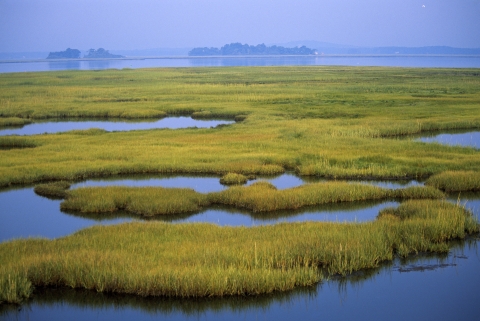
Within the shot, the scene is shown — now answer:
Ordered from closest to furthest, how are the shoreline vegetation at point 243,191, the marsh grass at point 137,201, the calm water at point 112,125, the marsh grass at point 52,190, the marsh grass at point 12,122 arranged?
the shoreline vegetation at point 243,191 < the marsh grass at point 137,201 < the marsh grass at point 52,190 < the calm water at point 112,125 < the marsh grass at point 12,122

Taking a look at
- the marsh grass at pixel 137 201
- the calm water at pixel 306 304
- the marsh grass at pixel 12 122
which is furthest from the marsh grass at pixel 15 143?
the calm water at pixel 306 304

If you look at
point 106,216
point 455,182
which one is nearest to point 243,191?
point 106,216

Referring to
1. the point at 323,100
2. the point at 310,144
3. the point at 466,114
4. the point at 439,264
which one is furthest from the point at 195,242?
the point at 323,100

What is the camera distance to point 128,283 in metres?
12.1

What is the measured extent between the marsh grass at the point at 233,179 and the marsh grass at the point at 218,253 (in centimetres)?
617

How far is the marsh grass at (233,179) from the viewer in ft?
72.9

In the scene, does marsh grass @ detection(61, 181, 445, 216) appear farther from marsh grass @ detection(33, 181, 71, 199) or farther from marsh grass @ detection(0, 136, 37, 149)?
marsh grass @ detection(0, 136, 37, 149)

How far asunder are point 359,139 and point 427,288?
16785 mm

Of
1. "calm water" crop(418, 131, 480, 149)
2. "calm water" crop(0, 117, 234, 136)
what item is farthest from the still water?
"calm water" crop(0, 117, 234, 136)

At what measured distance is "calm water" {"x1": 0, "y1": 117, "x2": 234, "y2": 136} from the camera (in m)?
38.5

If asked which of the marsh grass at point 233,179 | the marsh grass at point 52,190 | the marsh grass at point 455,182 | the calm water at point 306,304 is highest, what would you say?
the marsh grass at point 455,182

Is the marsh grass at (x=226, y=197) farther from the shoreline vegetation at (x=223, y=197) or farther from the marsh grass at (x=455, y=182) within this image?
the marsh grass at (x=455, y=182)

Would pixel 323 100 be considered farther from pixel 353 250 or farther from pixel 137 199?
pixel 353 250

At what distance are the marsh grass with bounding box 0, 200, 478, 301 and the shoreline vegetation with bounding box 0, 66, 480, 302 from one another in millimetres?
32
